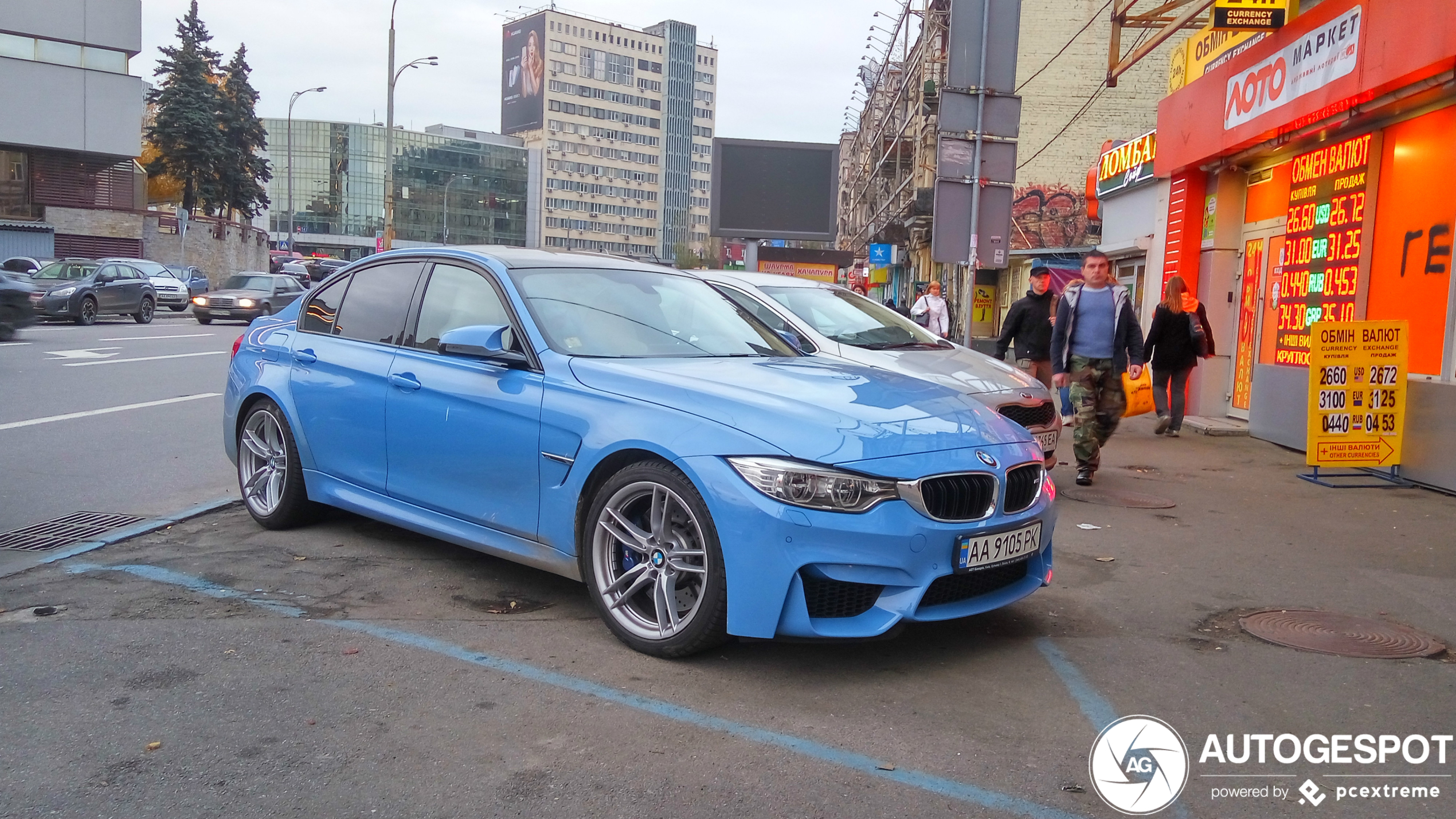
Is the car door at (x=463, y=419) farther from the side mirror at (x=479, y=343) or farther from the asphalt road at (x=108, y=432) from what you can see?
the asphalt road at (x=108, y=432)

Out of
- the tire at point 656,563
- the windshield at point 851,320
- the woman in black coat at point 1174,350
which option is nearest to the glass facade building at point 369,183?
the woman in black coat at point 1174,350

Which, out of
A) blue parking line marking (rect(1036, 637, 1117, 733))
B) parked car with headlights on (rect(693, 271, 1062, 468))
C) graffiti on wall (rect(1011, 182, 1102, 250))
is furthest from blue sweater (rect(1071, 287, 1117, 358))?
graffiti on wall (rect(1011, 182, 1102, 250))

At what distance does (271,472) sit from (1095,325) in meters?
6.12

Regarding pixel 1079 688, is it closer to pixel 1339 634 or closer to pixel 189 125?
pixel 1339 634

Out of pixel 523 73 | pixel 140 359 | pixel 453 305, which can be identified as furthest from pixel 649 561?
pixel 523 73

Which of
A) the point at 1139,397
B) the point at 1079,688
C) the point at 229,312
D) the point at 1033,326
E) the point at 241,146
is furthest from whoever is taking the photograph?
the point at 241,146

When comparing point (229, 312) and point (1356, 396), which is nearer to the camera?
point (1356, 396)

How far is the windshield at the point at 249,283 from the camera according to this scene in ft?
102

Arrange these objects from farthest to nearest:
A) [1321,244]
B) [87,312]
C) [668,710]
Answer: [87,312], [1321,244], [668,710]

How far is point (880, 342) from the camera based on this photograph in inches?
367

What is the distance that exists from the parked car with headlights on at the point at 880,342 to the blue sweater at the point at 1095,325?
0.57 m

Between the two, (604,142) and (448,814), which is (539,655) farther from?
(604,142)

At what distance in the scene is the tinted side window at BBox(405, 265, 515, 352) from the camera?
209 inches

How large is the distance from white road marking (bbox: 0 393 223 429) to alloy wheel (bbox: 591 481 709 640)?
798cm
